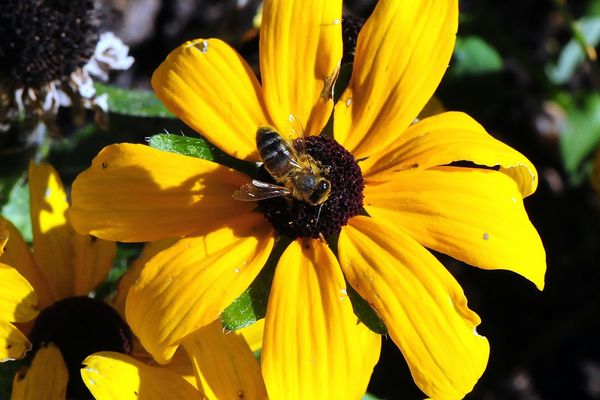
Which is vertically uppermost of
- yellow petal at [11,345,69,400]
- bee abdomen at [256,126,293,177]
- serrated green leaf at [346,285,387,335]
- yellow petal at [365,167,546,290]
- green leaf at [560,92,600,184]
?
bee abdomen at [256,126,293,177]

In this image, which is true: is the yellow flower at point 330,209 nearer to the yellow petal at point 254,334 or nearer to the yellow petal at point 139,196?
the yellow petal at point 139,196

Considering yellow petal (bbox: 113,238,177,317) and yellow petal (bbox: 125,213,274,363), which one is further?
yellow petal (bbox: 113,238,177,317)

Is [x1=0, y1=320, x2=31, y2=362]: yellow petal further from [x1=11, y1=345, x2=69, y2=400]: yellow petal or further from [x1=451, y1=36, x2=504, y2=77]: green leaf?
[x1=451, y1=36, x2=504, y2=77]: green leaf

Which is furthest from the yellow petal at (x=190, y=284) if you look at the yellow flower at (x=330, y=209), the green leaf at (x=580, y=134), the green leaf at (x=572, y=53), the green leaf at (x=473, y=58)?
the green leaf at (x=572, y=53)

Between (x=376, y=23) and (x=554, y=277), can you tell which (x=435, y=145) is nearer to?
(x=376, y=23)

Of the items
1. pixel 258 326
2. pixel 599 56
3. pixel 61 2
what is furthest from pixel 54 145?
pixel 599 56

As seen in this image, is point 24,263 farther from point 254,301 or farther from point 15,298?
point 254,301

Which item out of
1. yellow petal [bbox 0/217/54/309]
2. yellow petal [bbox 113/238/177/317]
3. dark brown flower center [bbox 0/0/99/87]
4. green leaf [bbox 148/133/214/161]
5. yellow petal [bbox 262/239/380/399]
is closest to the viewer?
yellow petal [bbox 262/239/380/399]

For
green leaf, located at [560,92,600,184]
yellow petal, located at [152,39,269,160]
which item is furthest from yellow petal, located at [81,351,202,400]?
green leaf, located at [560,92,600,184]
